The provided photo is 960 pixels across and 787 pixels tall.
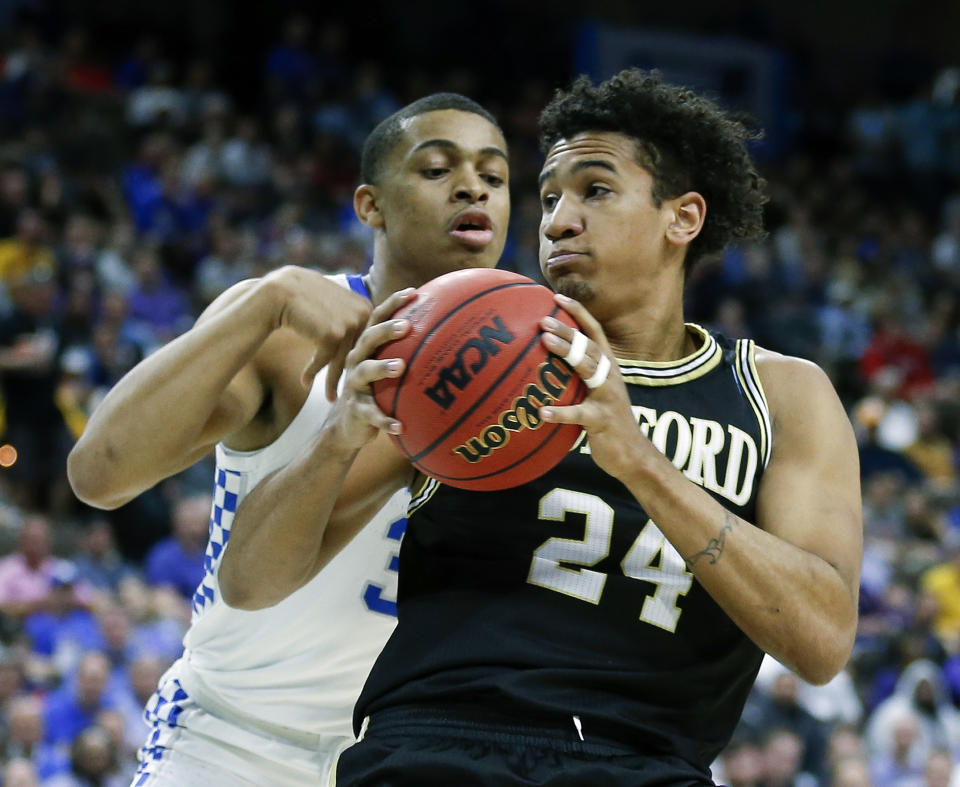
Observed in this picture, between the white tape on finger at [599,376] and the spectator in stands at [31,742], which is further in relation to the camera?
the spectator in stands at [31,742]

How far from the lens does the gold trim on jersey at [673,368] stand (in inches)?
123

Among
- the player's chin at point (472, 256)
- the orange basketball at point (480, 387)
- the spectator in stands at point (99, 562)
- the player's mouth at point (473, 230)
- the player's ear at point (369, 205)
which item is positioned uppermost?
the player's ear at point (369, 205)

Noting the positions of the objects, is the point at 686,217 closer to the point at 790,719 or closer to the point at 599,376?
the point at 599,376

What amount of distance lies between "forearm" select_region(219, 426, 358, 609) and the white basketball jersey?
23.5 inches

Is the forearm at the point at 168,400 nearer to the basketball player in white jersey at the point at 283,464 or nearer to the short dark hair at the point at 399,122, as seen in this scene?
the basketball player in white jersey at the point at 283,464

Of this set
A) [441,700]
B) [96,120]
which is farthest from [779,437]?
[96,120]

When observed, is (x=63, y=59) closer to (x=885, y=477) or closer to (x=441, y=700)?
(x=885, y=477)

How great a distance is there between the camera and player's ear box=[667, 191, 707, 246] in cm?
335

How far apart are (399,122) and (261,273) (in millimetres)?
6844

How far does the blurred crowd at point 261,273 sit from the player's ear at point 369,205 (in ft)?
14.2

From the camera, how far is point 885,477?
1223 centimetres

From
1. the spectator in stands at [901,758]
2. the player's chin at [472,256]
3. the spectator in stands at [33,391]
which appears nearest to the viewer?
the player's chin at [472,256]

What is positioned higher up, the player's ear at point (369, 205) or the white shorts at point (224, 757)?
the player's ear at point (369, 205)

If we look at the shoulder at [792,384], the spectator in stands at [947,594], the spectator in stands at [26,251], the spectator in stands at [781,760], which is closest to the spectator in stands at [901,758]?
the spectator in stands at [781,760]
